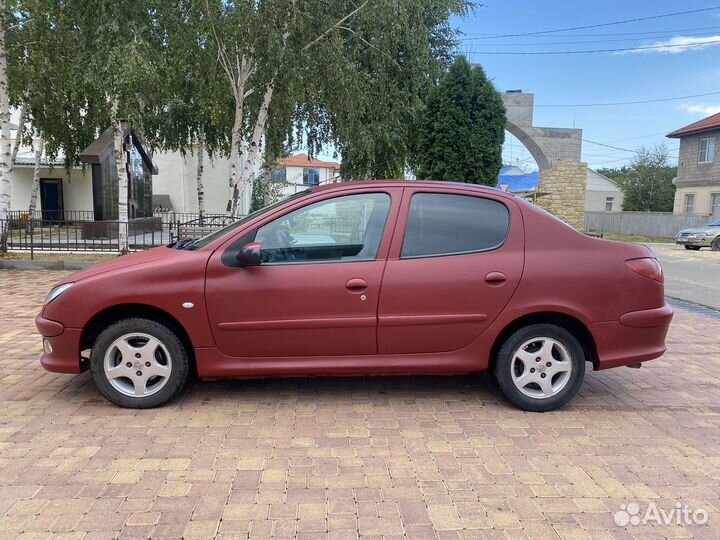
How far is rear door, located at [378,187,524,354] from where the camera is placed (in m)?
4.01

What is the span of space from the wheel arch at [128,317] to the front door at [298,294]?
0.95 feet

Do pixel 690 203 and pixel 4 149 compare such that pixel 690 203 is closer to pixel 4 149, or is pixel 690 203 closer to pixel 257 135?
pixel 257 135

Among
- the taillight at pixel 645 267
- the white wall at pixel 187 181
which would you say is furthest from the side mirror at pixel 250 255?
the white wall at pixel 187 181

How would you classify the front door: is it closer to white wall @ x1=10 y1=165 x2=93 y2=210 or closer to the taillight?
the taillight

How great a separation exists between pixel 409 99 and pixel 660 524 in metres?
15.7

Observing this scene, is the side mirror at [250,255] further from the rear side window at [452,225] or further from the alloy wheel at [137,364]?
the rear side window at [452,225]

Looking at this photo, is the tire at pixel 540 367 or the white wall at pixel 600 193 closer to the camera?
the tire at pixel 540 367

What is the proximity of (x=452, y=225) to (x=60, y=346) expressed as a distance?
10.2ft

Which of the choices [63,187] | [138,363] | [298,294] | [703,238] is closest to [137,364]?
[138,363]

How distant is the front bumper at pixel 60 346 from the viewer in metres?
3.97

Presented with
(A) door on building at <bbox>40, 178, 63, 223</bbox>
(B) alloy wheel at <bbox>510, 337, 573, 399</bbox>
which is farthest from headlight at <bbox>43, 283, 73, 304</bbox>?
(A) door on building at <bbox>40, 178, 63, 223</bbox>

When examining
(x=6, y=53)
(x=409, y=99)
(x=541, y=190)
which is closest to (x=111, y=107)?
(x=6, y=53)

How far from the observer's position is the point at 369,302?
13.1 ft

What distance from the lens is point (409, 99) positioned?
1692 cm
